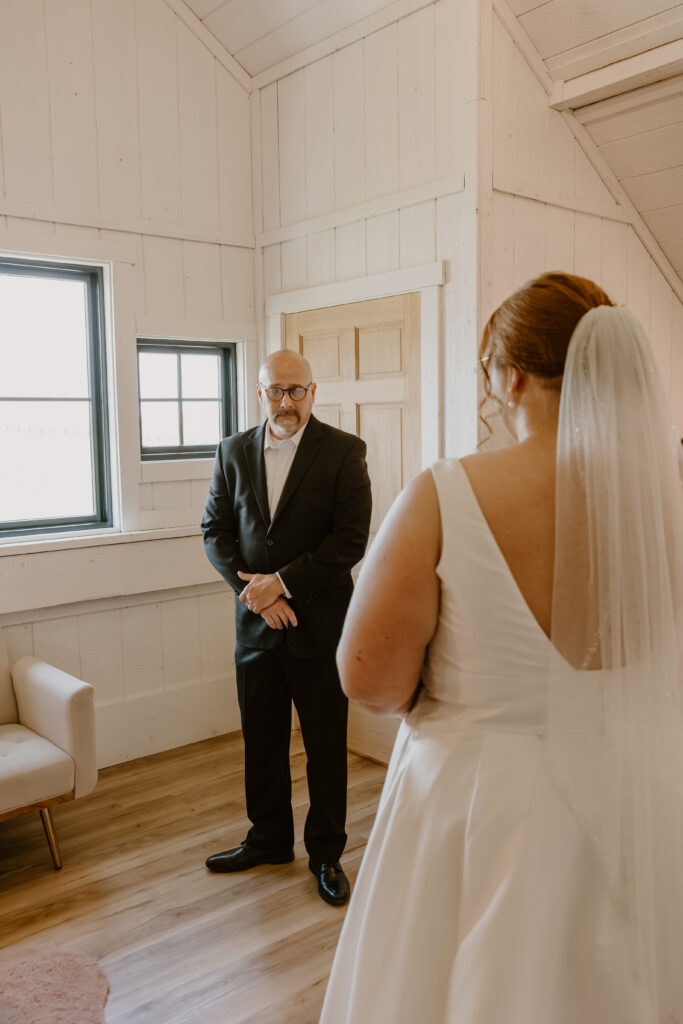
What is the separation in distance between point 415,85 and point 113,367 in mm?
1724

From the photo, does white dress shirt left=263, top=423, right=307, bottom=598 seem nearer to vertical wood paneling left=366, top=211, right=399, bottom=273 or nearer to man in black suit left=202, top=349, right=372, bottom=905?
man in black suit left=202, top=349, right=372, bottom=905

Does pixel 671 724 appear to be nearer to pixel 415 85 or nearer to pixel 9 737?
pixel 9 737

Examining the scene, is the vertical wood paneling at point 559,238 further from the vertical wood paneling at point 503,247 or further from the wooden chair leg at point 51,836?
the wooden chair leg at point 51,836

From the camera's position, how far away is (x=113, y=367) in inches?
148

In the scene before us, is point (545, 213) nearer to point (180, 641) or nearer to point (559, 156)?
point (559, 156)

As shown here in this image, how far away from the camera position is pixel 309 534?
9.16 feet

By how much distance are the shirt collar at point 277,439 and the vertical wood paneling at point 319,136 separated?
4.86 feet

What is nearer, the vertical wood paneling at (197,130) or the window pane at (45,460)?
the window pane at (45,460)

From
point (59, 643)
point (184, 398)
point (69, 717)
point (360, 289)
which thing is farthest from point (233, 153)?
point (69, 717)

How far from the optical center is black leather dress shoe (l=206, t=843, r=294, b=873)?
291 centimetres

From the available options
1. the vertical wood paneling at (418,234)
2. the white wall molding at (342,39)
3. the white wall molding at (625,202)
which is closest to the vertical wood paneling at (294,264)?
the vertical wood paneling at (418,234)

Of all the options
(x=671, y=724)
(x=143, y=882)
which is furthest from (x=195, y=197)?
(x=671, y=724)

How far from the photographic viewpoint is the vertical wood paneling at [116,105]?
3.63 m

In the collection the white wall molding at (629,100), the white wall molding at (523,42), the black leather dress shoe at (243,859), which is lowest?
the black leather dress shoe at (243,859)
